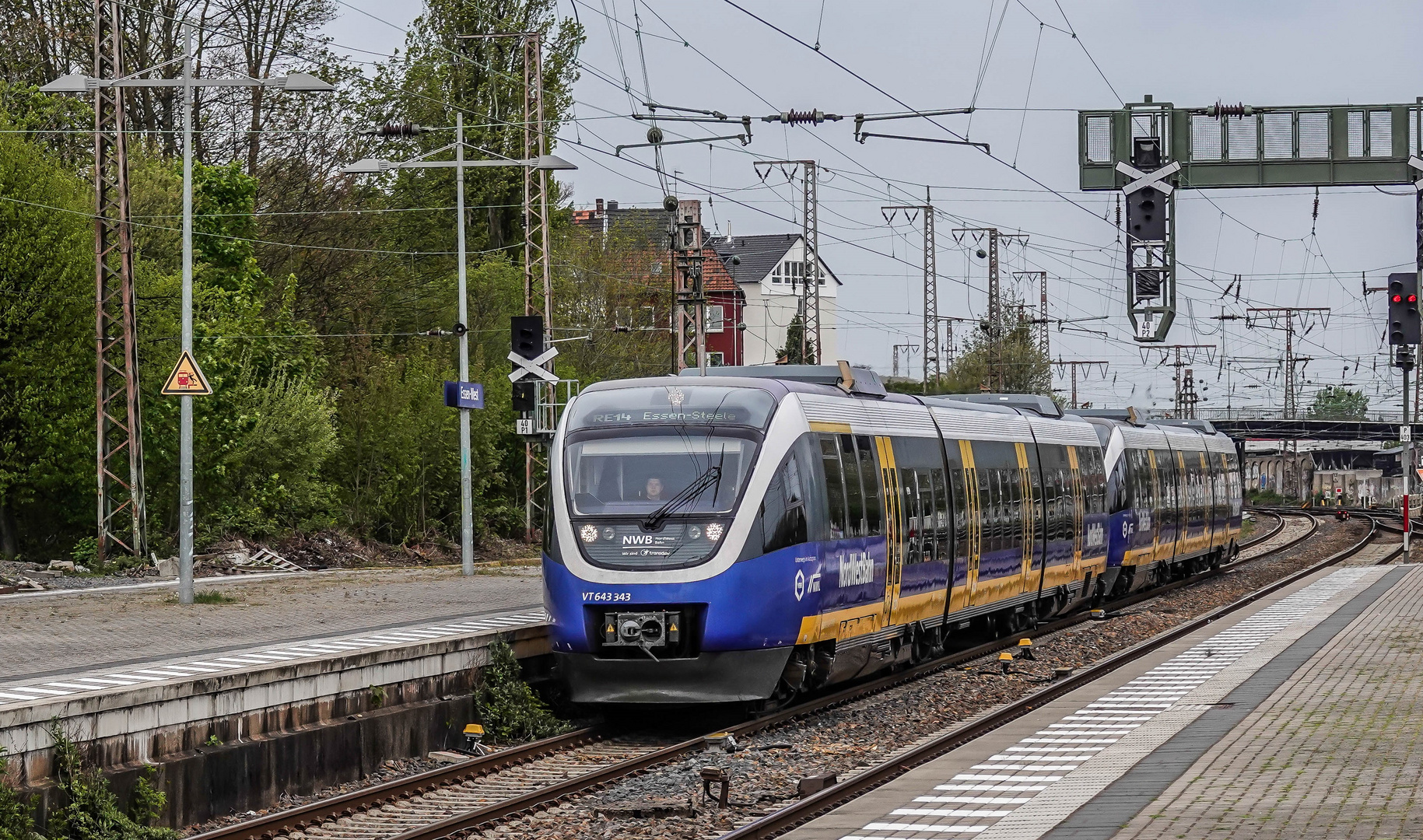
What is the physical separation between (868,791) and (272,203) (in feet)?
127

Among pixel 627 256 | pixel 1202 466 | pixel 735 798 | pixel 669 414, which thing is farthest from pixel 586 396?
pixel 627 256

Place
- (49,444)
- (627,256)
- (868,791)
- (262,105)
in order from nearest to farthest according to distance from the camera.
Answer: (868,791), (49,444), (262,105), (627,256)

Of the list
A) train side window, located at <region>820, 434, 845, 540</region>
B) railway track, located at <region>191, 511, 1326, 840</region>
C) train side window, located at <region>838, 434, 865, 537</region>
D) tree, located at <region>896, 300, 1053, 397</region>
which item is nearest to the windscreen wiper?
train side window, located at <region>820, 434, 845, 540</region>

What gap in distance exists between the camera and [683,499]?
53.1ft

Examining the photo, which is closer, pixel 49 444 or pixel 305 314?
pixel 49 444

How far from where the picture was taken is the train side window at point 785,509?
640 inches

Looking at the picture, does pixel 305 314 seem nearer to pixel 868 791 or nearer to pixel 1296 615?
pixel 1296 615

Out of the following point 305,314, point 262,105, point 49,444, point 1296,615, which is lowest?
point 1296,615

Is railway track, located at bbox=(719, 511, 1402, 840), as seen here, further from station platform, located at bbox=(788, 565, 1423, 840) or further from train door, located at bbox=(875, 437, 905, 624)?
train door, located at bbox=(875, 437, 905, 624)

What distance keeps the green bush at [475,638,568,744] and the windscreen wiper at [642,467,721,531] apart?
2168mm

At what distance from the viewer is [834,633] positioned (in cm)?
1772

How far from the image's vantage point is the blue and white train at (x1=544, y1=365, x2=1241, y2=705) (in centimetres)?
1590

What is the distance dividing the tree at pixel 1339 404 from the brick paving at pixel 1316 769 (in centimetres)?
10824

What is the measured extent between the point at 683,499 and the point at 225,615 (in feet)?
25.5
